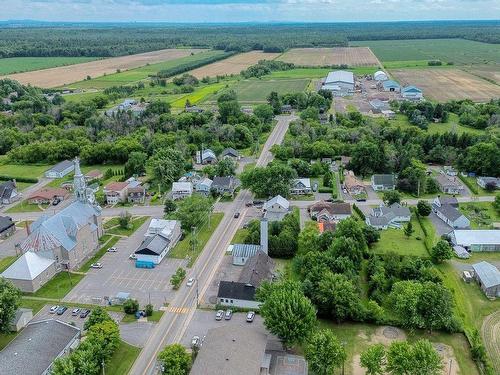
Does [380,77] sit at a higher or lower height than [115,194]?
lower

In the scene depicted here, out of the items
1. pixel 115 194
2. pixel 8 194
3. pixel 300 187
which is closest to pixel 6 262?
pixel 115 194

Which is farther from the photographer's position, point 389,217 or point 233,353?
point 389,217

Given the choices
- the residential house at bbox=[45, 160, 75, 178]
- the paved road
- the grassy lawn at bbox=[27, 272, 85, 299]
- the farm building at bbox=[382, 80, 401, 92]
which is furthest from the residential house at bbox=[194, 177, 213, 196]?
the farm building at bbox=[382, 80, 401, 92]

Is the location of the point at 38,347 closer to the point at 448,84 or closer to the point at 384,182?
the point at 384,182

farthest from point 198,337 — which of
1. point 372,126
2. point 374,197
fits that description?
point 372,126

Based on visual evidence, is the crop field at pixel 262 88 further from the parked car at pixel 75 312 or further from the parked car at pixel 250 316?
the parked car at pixel 75 312

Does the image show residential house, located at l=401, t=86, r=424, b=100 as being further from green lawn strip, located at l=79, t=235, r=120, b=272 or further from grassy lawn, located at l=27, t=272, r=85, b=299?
grassy lawn, located at l=27, t=272, r=85, b=299

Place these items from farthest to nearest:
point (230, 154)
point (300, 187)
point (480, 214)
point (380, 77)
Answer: point (380, 77), point (230, 154), point (300, 187), point (480, 214)
